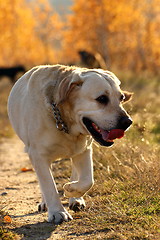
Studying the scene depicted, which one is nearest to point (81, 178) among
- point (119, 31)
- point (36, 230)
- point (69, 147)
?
point (69, 147)

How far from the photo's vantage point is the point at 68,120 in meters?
4.41

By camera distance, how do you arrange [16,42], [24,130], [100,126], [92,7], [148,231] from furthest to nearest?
1. [16,42]
2. [92,7]
3. [24,130]
4. [100,126]
5. [148,231]

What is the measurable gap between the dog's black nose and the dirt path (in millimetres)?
A: 1064

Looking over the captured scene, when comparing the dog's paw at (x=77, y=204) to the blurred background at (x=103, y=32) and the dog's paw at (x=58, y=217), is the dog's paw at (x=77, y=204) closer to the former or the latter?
the dog's paw at (x=58, y=217)

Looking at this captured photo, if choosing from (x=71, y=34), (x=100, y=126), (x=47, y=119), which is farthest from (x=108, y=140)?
(x=71, y=34)

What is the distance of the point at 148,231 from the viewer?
3.52 m

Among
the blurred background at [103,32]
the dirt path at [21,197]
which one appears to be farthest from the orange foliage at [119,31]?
the dirt path at [21,197]

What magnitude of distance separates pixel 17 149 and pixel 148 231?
5400 millimetres

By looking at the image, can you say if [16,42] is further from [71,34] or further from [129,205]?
[129,205]

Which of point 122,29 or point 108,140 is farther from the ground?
point 108,140

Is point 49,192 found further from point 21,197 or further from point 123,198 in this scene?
point 21,197

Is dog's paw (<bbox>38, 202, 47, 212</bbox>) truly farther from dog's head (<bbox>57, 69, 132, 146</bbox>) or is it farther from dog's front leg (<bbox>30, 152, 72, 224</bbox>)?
dog's head (<bbox>57, 69, 132, 146</bbox>)

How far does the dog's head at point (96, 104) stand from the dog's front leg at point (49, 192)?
0.47 meters

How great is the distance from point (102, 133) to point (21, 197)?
5.41 ft
